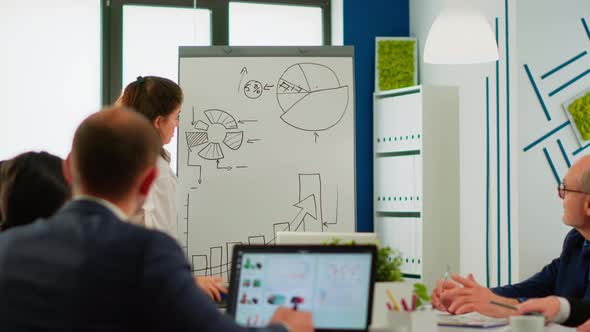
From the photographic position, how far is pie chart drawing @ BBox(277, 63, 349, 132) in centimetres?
454

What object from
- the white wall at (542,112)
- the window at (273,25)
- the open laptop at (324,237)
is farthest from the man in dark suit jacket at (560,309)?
the window at (273,25)

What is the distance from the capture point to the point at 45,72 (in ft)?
17.9

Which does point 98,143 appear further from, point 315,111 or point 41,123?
point 41,123

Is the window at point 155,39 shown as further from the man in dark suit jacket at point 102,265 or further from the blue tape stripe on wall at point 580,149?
the man in dark suit jacket at point 102,265

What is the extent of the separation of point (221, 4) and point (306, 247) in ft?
14.0

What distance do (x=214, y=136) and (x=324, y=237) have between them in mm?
2048

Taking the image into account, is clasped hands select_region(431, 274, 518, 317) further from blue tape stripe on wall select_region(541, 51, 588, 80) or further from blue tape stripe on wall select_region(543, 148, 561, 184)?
blue tape stripe on wall select_region(541, 51, 588, 80)

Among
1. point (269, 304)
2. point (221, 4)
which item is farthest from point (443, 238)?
point (269, 304)

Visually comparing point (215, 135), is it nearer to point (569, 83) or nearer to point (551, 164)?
point (551, 164)

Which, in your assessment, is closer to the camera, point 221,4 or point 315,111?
point 315,111

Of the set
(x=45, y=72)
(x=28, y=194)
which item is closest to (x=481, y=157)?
(x=45, y=72)

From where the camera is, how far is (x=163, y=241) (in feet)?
4.69

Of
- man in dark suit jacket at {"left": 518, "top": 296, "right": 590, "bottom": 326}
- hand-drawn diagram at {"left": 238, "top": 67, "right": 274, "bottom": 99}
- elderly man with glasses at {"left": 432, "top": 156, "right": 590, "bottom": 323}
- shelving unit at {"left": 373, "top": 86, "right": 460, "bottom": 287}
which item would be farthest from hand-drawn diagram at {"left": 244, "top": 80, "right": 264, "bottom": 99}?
man in dark suit jacket at {"left": 518, "top": 296, "right": 590, "bottom": 326}

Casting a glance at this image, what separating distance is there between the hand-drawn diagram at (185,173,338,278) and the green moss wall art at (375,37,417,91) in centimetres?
177
